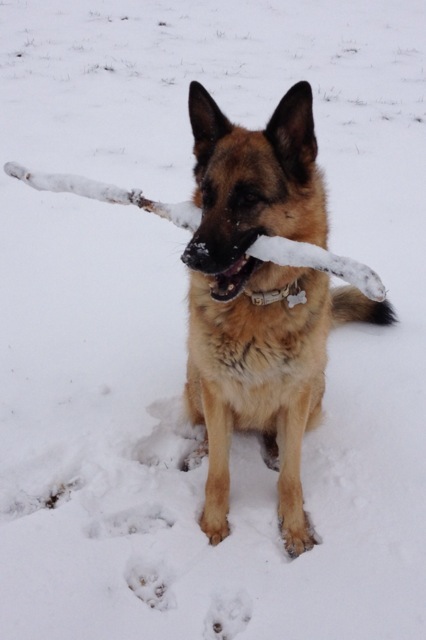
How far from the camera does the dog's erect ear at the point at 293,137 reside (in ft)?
7.77

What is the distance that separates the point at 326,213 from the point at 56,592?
91.5 inches

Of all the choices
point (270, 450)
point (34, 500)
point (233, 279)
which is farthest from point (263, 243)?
point (34, 500)

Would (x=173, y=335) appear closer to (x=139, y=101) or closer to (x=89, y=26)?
(x=139, y=101)

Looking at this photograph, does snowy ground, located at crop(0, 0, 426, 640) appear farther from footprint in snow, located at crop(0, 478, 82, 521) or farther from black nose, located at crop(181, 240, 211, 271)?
black nose, located at crop(181, 240, 211, 271)

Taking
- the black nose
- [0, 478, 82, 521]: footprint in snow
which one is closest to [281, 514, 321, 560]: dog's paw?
[0, 478, 82, 521]: footprint in snow

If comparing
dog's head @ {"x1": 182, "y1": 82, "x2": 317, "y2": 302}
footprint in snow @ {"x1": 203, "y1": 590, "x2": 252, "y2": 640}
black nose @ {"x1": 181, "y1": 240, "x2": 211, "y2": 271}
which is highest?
dog's head @ {"x1": 182, "y1": 82, "x2": 317, "y2": 302}

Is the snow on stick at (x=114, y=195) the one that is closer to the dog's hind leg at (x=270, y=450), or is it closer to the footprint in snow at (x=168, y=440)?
the footprint in snow at (x=168, y=440)

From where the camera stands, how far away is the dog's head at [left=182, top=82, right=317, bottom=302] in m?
2.37

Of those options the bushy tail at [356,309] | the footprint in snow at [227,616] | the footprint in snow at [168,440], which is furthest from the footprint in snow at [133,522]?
the bushy tail at [356,309]

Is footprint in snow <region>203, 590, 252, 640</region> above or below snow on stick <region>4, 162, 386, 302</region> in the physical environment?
below

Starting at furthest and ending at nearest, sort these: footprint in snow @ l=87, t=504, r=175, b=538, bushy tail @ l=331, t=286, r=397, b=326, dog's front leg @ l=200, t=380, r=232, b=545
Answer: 1. bushy tail @ l=331, t=286, r=397, b=326
2. dog's front leg @ l=200, t=380, r=232, b=545
3. footprint in snow @ l=87, t=504, r=175, b=538

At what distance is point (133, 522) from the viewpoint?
2596 millimetres

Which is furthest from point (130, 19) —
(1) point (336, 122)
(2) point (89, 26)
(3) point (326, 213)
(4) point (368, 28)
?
(3) point (326, 213)

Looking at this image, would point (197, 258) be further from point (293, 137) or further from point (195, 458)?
point (195, 458)
